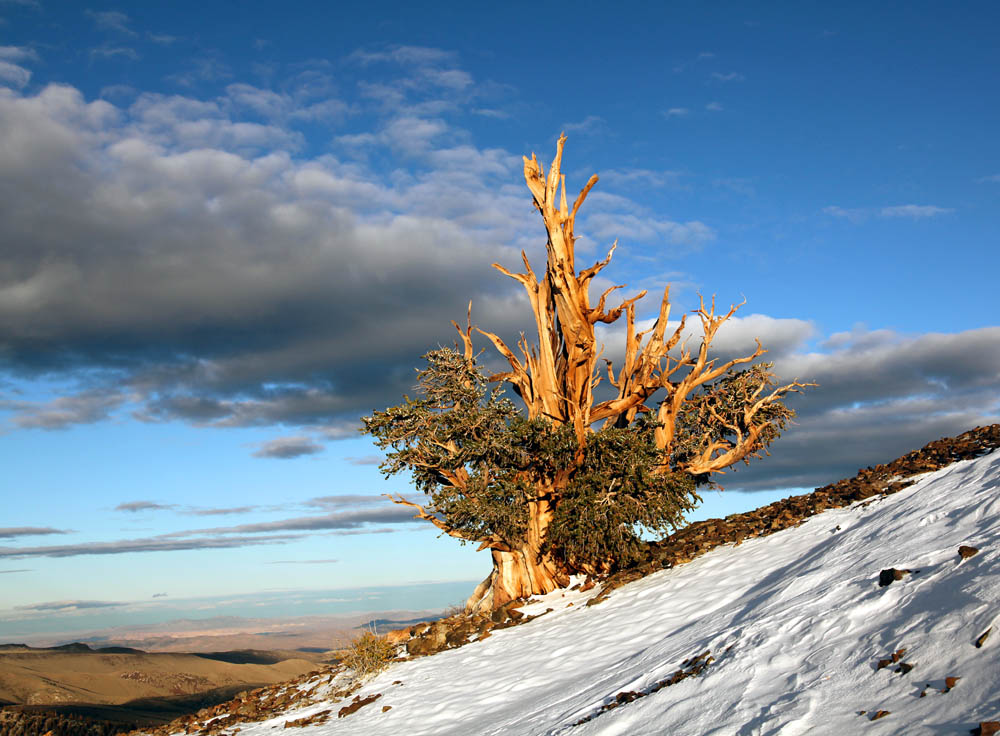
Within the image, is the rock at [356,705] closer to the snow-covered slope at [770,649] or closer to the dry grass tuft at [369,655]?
the snow-covered slope at [770,649]

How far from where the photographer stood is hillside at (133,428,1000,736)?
5.71 m

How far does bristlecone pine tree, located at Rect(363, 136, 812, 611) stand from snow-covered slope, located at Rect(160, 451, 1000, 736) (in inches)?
94.6

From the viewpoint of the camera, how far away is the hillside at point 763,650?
5.71 m

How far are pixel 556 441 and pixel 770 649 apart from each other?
11.0 m

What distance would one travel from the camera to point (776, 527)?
53.7 ft

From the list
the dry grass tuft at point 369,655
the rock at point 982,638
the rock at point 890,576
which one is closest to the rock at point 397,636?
the dry grass tuft at point 369,655

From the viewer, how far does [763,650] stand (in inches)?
297

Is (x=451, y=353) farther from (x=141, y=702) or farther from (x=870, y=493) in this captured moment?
(x=141, y=702)

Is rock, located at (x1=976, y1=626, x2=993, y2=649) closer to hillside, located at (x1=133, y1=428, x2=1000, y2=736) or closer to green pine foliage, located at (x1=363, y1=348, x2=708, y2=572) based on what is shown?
hillside, located at (x1=133, y1=428, x2=1000, y2=736)

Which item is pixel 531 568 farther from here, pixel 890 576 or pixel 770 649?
pixel 890 576

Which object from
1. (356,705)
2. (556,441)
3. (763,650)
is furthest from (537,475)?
(763,650)

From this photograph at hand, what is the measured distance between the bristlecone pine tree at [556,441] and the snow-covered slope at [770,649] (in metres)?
2.40

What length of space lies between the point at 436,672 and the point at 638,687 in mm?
7463

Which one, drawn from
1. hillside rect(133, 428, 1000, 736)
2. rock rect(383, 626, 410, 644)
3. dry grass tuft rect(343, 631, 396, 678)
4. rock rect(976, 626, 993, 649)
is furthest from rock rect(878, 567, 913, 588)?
rock rect(383, 626, 410, 644)
